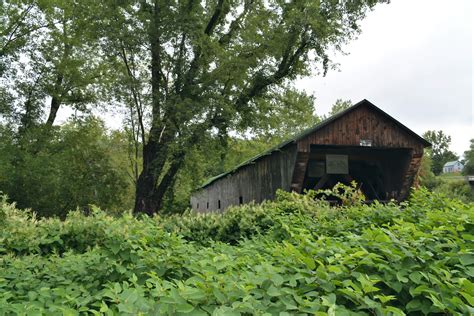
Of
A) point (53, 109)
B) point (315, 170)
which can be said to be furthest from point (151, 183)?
point (315, 170)

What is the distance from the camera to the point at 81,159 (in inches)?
922

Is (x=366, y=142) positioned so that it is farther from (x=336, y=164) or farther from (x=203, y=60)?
(x=203, y=60)

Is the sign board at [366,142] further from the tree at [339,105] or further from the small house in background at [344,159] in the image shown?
the tree at [339,105]

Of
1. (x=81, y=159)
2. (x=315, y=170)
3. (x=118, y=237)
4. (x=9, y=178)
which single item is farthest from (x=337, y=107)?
(x=118, y=237)

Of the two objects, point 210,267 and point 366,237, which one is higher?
point 366,237

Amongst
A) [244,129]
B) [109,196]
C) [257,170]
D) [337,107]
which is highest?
[337,107]

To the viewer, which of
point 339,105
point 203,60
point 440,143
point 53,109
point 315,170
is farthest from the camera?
point 440,143

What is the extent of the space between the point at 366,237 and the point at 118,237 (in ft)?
7.36

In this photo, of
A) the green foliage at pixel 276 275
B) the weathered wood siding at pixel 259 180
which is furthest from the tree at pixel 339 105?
the green foliage at pixel 276 275

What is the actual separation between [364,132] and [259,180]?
230 inches

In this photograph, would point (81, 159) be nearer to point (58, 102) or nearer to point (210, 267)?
point (58, 102)

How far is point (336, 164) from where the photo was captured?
65.7 ft

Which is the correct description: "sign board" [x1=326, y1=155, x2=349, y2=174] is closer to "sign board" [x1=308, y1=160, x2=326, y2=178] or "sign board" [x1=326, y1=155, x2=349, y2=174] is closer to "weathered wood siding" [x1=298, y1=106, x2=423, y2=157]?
"sign board" [x1=308, y1=160, x2=326, y2=178]

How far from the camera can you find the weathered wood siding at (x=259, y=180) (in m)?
17.7
